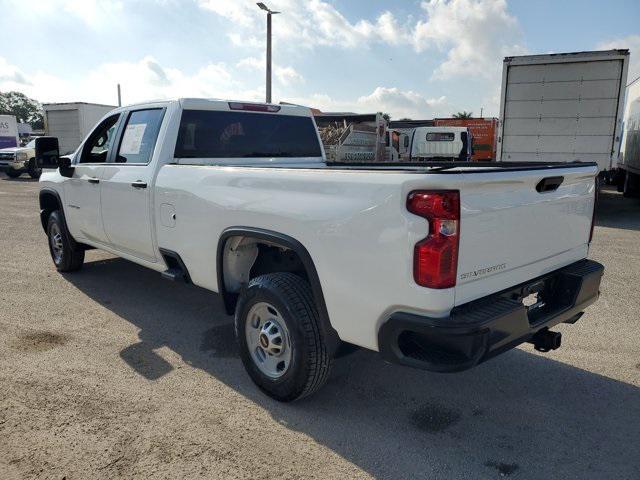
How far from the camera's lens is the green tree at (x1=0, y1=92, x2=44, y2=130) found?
94.9 m

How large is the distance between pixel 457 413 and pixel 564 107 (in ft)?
35.7

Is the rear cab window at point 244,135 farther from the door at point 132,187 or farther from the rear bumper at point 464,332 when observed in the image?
the rear bumper at point 464,332

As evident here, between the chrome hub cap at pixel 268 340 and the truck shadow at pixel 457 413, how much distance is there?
0.22m

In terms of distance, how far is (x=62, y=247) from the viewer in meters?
6.14

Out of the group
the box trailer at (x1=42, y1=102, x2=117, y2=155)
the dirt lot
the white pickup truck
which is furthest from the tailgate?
the box trailer at (x1=42, y1=102, x2=117, y2=155)

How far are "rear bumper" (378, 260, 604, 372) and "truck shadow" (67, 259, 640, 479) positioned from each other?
0.61 meters

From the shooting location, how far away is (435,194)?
2344 millimetres

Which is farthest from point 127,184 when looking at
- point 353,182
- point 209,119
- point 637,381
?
point 637,381

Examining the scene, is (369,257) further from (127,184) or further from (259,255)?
(127,184)

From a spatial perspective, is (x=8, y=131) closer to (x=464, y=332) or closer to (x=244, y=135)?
(x=244, y=135)

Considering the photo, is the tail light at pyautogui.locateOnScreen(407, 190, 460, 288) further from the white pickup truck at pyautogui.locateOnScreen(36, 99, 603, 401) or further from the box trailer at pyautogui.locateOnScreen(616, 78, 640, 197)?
the box trailer at pyautogui.locateOnScreen(616, 78, 640, 197)

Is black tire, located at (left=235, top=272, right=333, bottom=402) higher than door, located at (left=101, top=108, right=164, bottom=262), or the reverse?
door, located at (left=101, top=108, right=164, bottom=262)

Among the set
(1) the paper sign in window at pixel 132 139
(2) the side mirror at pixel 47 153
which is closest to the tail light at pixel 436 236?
(1) the paper sign in window at pixel 132 139

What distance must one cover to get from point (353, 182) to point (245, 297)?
3.82 ft
